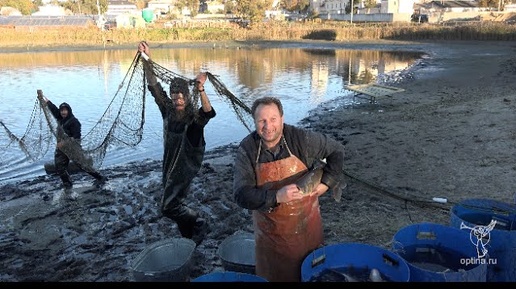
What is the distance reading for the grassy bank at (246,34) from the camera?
3897 centimetres

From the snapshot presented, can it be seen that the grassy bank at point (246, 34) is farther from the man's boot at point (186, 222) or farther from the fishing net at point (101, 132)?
the man's boot at point (186, 222)

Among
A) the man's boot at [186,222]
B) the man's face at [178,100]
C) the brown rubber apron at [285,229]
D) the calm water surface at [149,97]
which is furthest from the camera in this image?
the calm water surface at [149,97]

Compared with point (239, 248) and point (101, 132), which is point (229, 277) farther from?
point (101, 132)

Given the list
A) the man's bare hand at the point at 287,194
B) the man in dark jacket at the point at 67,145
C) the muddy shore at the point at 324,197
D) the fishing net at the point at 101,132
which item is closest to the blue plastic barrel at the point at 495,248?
the man's bare hand at the point at 287,194

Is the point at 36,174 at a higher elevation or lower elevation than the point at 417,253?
lower

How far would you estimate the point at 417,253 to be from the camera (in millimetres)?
2883

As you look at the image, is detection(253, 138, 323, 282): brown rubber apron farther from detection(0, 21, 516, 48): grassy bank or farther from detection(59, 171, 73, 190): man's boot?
detection(0, 21, 516, 48): grassy bank

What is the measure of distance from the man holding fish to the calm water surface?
7.04 meters

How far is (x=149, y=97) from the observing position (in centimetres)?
1623

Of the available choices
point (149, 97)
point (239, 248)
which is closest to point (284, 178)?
point (239, 248)

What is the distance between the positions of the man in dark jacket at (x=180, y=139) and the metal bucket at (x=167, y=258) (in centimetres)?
70

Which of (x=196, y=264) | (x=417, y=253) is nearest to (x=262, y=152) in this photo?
(x=417, y=253)

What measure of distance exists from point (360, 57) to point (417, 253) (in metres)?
30.6
